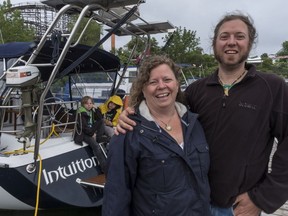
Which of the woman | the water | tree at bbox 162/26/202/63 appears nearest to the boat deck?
the water

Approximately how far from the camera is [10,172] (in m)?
4.02

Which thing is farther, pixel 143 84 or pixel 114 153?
pixel 143 84

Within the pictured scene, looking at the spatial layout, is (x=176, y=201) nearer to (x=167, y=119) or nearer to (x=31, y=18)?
(x=167, y=119)

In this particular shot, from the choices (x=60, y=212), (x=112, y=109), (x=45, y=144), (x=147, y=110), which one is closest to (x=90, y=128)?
(x=45, y=144)

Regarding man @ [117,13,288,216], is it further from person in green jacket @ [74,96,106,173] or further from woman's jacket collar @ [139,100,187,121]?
person in green jacket @ [74,96,106,173]

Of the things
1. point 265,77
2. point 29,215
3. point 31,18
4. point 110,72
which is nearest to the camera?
point 265,77

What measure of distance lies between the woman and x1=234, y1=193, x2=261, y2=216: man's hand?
0.19 m

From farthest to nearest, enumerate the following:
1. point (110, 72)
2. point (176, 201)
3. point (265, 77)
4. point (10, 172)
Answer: point (110, 72), point (10, 172), point (265, 77), point (176, 201)

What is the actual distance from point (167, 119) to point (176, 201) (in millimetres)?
487

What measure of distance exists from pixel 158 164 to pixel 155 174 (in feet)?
0.20

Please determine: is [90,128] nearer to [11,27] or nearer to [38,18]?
[11,27]

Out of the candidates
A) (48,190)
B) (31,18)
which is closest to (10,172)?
(48,190)

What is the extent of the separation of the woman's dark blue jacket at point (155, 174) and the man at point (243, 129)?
0.40 feet

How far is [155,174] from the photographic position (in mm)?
1975
